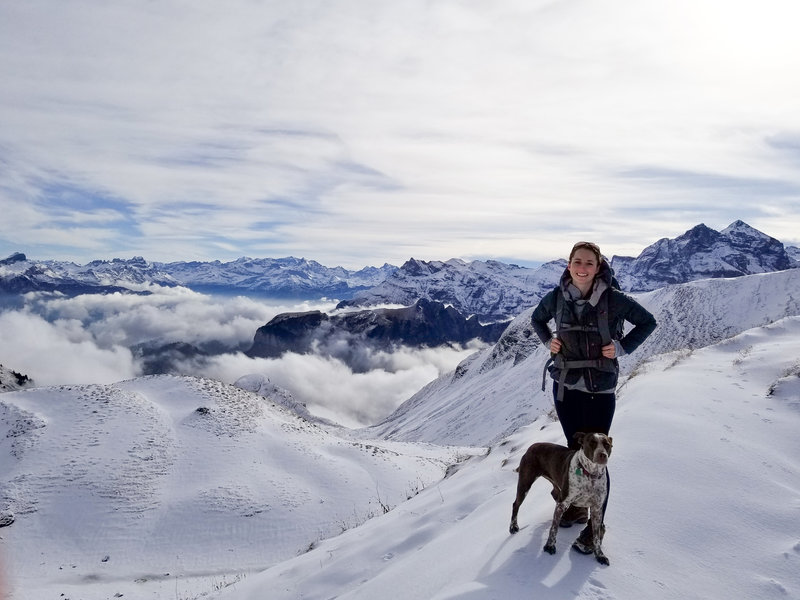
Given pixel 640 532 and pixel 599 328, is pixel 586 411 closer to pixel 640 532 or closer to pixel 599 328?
pixel 599 328

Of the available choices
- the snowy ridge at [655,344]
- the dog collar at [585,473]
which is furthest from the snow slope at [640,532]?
the snowy ridge at [655,344]

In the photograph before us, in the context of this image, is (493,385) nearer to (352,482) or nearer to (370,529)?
(352,482)

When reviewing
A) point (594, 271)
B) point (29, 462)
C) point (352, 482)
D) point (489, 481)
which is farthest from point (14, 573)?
point (594, 271)

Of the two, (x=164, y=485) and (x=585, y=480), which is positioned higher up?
(x=585, y=480)

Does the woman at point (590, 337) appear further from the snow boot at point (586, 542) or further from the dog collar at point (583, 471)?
the snow boot at point (586, 542)

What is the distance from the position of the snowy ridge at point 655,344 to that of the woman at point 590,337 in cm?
6869

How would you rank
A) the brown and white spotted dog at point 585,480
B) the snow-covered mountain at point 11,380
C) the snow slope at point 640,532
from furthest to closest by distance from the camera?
the snow-covered mountain at point 11,380 → the brown and white spotted dog at point 585,480 → the snow slope at point 640,532

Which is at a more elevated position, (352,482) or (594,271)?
(594,271)

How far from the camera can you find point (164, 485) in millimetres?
26094

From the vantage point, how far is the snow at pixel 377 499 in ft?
17.0

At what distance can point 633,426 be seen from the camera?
Answer: 867 cm

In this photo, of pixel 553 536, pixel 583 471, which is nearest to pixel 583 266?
pixel 583 471

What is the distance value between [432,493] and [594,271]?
25.0 feet

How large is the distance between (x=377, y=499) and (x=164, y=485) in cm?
1168
